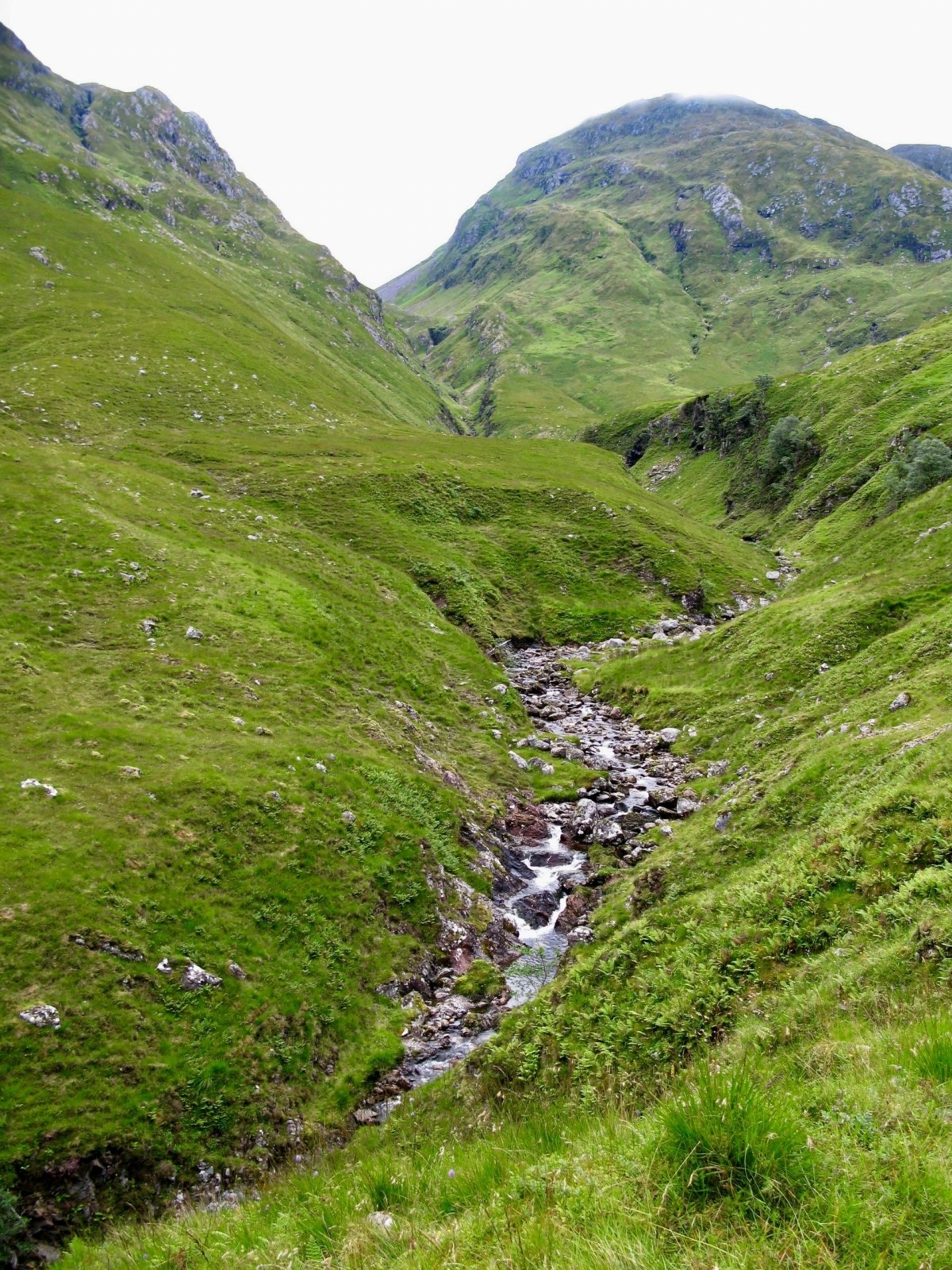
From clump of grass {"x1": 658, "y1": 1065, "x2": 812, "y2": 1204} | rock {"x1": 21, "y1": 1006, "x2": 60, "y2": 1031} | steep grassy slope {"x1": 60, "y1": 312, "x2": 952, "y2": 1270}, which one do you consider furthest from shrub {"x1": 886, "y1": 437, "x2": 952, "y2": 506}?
rock {"x1": 21, "y1": 1006, "x2": 60, "y2": 1031}

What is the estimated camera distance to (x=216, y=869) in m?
20.8

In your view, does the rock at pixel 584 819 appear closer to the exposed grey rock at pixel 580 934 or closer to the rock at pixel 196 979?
the exposed grey rock at pixel 580 934

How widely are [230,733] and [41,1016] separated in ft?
43.2

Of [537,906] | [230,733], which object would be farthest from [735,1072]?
[230,733]

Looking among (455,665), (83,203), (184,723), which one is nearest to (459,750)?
(455,665)

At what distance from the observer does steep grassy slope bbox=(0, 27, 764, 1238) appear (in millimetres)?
15672

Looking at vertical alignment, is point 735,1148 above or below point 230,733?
above

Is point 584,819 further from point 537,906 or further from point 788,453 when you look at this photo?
point 788,453

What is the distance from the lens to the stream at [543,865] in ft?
66.1

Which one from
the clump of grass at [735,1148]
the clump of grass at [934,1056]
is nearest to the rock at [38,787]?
the clump of grass at [735,1148]

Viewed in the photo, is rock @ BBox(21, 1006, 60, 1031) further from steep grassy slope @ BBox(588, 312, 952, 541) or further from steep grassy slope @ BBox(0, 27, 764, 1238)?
steep grassy slope @ BBox(588, 312, 952, 541)

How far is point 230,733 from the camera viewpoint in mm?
27344

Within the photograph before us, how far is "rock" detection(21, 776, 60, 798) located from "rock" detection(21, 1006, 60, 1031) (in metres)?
6.93

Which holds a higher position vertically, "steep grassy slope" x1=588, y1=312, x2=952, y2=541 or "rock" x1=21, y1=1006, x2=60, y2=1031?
"steep grassy slope" x1=588, y1=312, x2=952, y2=541
